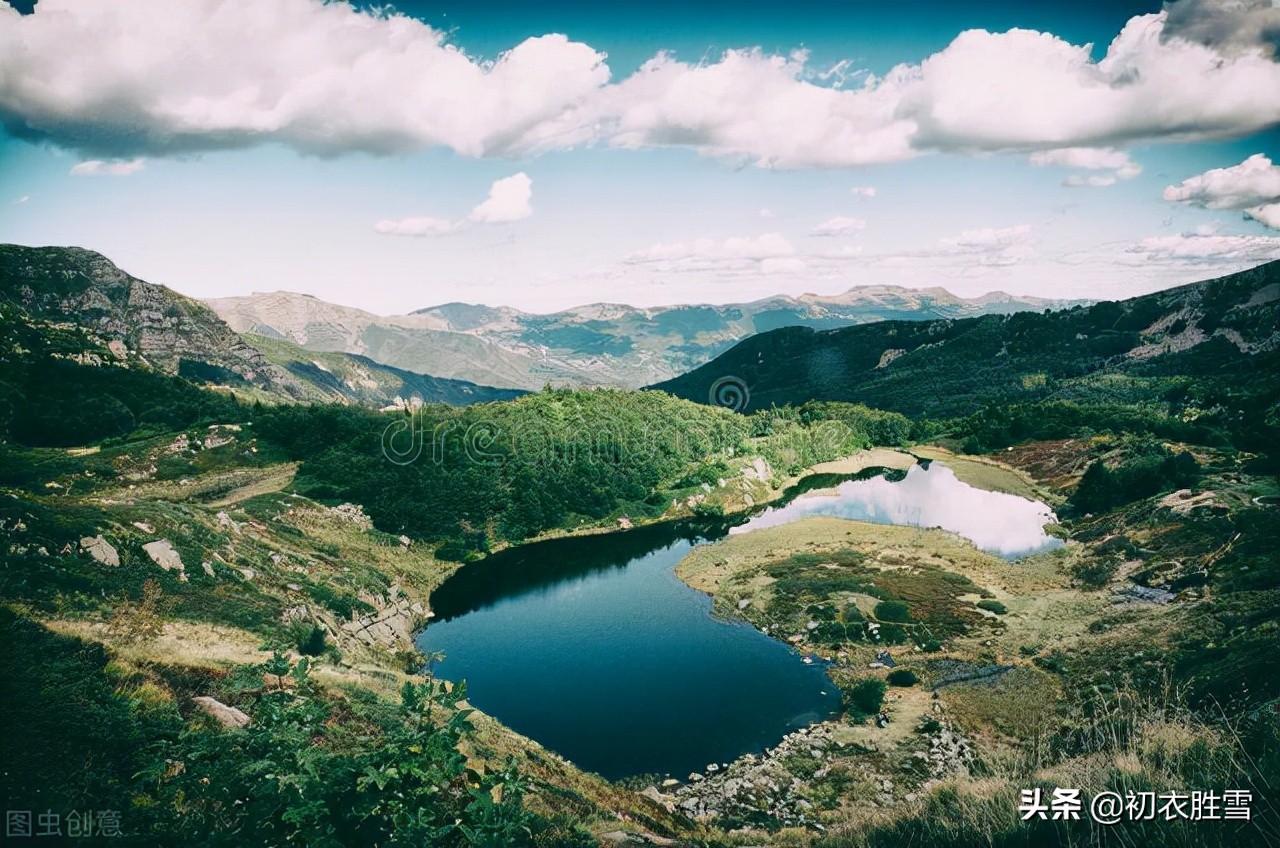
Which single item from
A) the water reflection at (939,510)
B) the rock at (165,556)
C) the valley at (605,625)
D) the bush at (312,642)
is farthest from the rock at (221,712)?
the water reflection at (939,510)

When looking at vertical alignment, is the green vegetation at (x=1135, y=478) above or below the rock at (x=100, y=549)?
below

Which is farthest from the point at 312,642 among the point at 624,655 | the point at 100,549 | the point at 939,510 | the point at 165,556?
the point at 939,510

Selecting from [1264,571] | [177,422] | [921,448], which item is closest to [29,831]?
[1264,571]

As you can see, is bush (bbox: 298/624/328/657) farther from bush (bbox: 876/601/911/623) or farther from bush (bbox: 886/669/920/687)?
bush (bbox: 876/601/911/623)

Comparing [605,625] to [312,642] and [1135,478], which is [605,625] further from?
[1135,478]

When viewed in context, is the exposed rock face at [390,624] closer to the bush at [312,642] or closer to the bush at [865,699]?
the bush at [312,642]

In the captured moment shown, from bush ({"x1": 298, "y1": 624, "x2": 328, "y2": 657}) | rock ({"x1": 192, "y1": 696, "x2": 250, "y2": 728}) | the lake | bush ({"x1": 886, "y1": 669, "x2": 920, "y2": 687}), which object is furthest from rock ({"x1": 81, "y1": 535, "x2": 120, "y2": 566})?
bush ({"x1": 886, "y1": 669, "x2": 920, "y2": 687})
